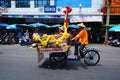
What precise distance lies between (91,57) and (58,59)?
1.42 metres

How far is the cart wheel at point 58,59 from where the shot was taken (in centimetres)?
1017

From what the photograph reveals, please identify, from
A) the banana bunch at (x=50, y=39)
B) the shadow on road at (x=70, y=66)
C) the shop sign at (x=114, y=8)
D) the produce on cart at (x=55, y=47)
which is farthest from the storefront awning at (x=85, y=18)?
the banana bunch at (x=50, y=39)

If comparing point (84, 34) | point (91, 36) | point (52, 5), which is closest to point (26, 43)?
point (52, 5)

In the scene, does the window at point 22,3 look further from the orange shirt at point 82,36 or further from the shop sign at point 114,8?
the orange shirt at point 82,36

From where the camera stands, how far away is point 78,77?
8453 mm

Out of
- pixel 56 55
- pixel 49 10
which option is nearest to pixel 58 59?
pixel 56 55

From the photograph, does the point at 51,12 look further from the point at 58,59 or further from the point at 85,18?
the point at 58,59

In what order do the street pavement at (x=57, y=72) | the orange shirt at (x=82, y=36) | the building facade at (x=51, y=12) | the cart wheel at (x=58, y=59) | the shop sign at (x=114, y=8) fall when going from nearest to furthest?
the street pavement at (x=57, y=72)
the cart wheel at (x=58, y=59)
the orange shirt at (x=82, y=36)
the building facade at (x=51, y=12)
the shop sign at (x=114, y=8)

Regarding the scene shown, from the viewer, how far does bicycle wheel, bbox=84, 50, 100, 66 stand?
10594 mm

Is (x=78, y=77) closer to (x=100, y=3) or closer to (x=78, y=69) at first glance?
(x=78, y=69)

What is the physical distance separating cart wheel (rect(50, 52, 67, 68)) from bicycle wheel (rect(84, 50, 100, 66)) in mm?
1030

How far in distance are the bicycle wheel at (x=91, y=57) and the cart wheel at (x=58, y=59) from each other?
1030 millimetres

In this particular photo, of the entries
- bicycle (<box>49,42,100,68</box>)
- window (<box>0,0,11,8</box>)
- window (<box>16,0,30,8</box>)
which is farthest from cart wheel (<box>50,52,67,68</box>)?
window (<box>0,0,11,8</box>)

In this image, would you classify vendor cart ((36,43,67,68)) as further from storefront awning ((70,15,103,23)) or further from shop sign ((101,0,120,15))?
shop sign ((101,0,120,15))
